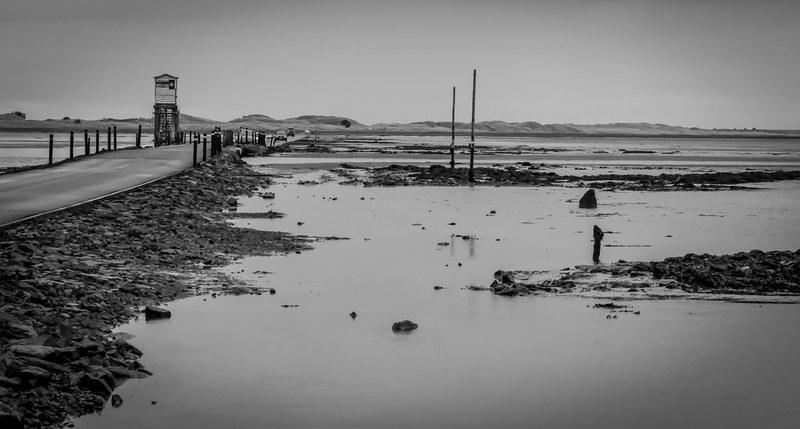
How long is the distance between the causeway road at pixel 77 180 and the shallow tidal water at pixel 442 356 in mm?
5264

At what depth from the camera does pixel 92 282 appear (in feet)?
45.3

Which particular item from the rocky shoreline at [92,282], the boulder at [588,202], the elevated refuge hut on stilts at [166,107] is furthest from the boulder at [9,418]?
the elevated refuge hut on stilts at [166,107]

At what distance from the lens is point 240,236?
68.0ft

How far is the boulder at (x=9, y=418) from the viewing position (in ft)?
25.7

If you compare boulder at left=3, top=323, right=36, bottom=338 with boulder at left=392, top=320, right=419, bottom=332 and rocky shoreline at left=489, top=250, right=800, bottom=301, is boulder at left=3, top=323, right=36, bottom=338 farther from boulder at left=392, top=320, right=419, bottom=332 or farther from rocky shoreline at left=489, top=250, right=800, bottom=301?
rocky shoreline at left=489, top=250, right=800, bottom=301

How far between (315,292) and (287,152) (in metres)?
63.2

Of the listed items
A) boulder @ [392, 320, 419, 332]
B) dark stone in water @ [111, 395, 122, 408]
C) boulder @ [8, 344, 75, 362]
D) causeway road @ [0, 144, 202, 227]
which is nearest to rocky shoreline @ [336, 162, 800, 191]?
causeway road @ [0, 144, 202, 227]

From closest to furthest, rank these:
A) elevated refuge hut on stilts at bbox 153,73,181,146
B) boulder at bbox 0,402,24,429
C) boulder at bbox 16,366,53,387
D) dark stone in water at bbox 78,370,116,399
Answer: boulder at bbox 0,402,24,429
boulder at bbox 16,366,53,387
dark stone in water at bbox 78,370,116,399
elevated refuge hut on stilts at bbox 153,73,181,146

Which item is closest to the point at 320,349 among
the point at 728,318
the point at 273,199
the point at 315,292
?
the point at 315,292

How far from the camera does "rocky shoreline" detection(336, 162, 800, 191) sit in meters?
43.5

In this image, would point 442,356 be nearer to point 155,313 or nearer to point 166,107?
point 155,313

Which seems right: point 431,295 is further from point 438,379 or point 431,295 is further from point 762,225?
point 762,225

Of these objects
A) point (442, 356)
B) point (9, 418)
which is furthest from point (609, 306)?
point (9, 418)

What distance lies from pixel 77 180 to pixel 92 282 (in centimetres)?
1604
